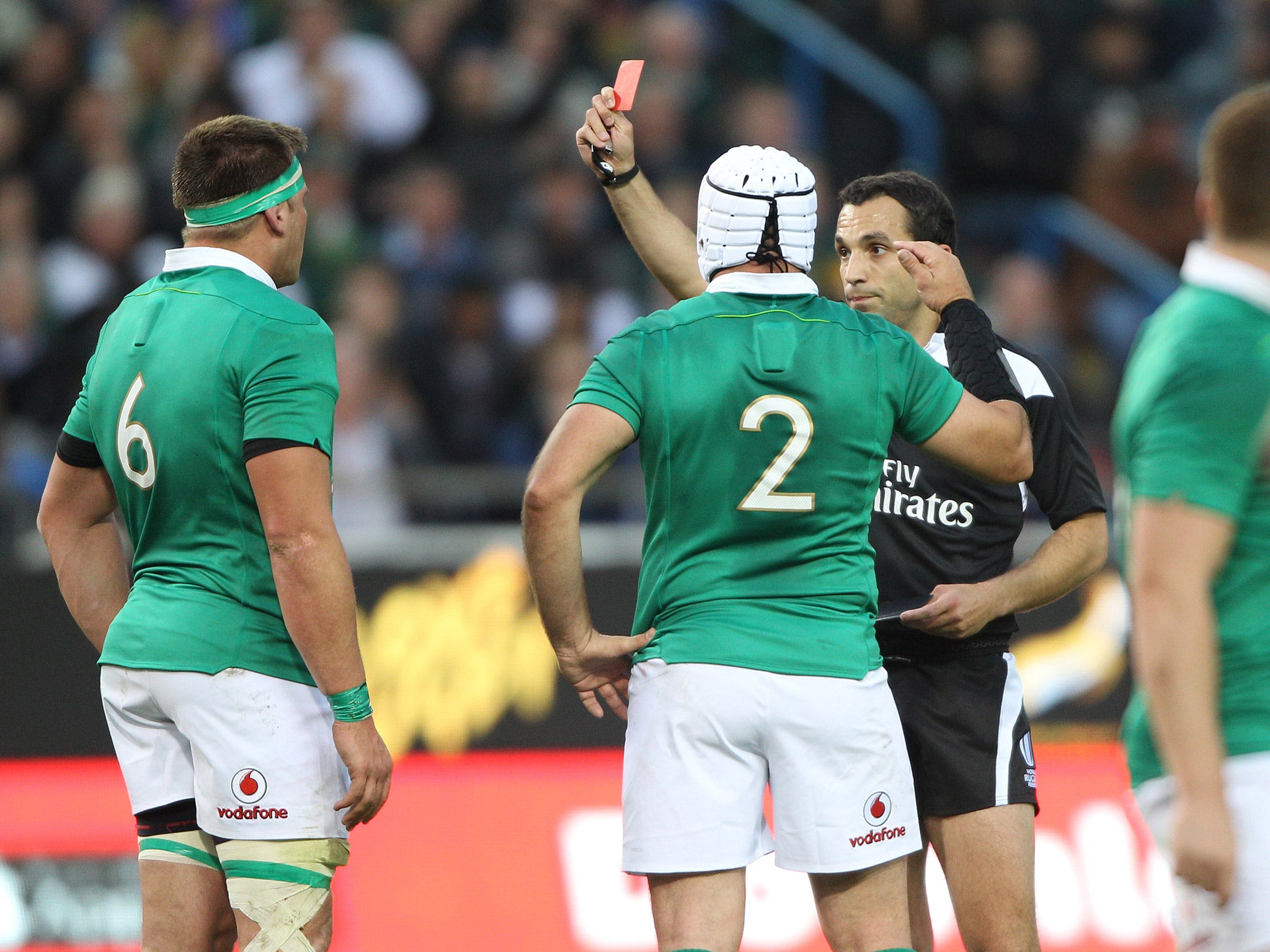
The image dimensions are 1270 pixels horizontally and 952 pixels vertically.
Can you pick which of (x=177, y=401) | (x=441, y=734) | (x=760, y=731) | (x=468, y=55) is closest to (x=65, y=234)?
(x=468, y=55)

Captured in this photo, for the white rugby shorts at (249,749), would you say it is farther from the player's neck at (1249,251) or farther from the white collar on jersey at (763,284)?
the player's neck at (1249,251)

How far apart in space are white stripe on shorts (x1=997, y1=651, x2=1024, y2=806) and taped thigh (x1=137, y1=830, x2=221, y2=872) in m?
1.91

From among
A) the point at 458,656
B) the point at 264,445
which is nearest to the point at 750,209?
the point at 264,445

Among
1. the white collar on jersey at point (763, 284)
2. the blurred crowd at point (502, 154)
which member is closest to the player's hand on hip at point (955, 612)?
the white collar on jersey at point (763, 284)

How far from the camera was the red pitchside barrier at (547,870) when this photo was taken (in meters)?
6.23

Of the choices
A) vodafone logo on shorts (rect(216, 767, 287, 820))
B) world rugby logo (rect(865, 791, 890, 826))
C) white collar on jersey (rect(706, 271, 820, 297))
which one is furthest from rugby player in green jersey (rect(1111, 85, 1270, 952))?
vodafone logo on shorts (rect(216, 767, 287, 820))

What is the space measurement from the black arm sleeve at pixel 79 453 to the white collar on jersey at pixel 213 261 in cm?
49

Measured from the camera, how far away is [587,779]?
6.68m

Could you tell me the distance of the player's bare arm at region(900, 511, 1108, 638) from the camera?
3.94 metres

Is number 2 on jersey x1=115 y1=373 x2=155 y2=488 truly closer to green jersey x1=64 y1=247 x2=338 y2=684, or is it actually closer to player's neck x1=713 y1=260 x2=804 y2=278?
green jersey x1=64 y1=247 x2=338 y2=684

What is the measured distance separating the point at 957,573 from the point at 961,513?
16 centimetres

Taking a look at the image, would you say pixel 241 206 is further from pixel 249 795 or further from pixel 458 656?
pixel 458 656

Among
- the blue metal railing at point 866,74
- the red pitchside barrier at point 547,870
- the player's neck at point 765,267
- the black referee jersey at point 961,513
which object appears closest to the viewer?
the player's neck at point 765,267

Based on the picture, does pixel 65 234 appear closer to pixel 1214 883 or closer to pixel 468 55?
pixel 468 55
